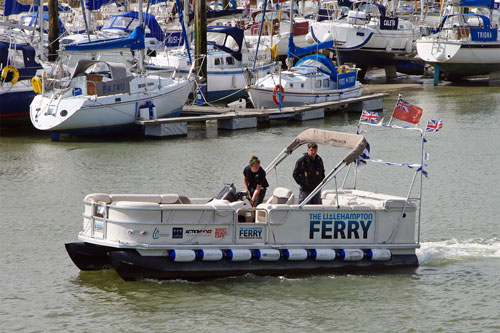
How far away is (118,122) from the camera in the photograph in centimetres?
2916

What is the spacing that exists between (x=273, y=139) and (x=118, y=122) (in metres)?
5.62

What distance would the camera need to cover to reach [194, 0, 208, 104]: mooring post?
3456 centimetres

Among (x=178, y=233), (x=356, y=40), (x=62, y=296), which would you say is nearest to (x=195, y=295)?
(x=178, y=233)

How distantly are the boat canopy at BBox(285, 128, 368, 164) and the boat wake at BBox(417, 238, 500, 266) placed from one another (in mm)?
2506

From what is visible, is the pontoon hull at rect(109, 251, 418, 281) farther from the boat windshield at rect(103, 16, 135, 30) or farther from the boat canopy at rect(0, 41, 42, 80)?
the boat windshield at rect(103, 16, 135, 30)

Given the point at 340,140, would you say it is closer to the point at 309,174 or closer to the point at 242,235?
the point at 309,174

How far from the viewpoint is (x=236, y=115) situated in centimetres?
3122

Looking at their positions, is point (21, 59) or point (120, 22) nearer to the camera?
point (21, 59)

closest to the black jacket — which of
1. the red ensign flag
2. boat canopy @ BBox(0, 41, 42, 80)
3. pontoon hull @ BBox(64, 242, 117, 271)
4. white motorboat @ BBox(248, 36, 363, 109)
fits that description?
the red ensign flag

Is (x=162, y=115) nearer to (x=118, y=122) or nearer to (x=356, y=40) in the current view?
(x=118, y=122)

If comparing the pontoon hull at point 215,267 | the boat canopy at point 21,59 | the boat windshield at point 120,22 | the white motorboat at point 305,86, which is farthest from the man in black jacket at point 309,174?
the boat windshield at point 120,22

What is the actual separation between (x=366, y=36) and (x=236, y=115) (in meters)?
20.4

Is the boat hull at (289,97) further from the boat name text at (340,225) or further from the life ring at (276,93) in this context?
the boat name text at (340,225)

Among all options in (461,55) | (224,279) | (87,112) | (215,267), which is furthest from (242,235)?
(461,55)
